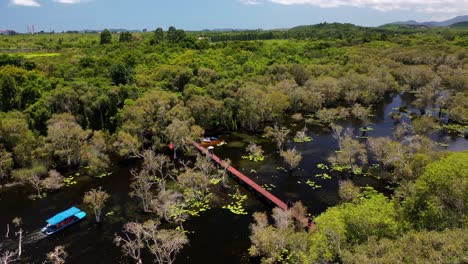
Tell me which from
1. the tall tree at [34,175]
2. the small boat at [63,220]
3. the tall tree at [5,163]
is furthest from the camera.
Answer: the tall tree at [5,163]

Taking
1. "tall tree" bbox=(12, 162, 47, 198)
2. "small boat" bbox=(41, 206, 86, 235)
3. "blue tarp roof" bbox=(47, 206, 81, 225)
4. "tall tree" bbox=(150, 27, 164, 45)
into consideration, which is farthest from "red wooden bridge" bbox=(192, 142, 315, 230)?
"tall tree" bbox=(150, 27, 164, 45)

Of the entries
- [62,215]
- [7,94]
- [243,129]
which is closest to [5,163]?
[62,215]

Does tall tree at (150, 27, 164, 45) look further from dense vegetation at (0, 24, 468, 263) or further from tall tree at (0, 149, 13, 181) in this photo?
tall tree at (0, 149, 13, 181)

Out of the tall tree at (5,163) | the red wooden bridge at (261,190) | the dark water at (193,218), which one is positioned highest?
the tall tree at (5,163)

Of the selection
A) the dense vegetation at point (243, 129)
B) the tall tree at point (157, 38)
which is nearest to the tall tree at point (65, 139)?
the dense vegetation at point (243, 129)

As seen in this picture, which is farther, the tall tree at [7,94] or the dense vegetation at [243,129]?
the tall tree at [7,94]

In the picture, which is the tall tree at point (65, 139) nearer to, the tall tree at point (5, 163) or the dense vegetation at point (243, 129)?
the dense vegetation at point (243, 129)

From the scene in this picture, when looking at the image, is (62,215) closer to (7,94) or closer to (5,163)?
(5,163)
